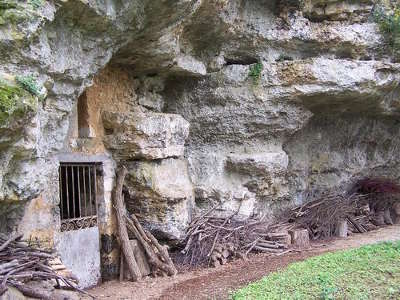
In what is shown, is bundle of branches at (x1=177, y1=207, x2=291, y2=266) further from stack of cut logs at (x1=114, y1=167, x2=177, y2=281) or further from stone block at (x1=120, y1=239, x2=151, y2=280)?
stone block at (x1=120, y1=239, x2=151, y2=280)

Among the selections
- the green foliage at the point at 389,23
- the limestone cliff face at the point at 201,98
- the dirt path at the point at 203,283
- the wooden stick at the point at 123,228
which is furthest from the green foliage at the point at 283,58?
the wooden stick at the point at 123,228

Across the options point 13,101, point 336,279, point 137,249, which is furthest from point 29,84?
point 336,279

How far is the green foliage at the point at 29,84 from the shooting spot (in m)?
4.55

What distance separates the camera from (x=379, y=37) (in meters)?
9.67

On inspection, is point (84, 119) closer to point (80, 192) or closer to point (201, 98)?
point (80, 192)

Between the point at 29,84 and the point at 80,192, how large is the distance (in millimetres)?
3065

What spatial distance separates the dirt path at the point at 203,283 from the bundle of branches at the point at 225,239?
0.84ft

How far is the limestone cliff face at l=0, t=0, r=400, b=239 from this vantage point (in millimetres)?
5520

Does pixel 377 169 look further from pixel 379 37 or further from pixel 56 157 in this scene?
pixel 56 157

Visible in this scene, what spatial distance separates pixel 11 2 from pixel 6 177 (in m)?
1.70

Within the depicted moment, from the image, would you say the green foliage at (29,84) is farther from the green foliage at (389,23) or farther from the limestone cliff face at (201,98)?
the green foliage at (389,23)

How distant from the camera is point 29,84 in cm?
458

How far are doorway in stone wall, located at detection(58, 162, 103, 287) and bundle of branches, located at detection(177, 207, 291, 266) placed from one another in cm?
153

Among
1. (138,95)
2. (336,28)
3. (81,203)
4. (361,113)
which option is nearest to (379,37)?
(336,28)
